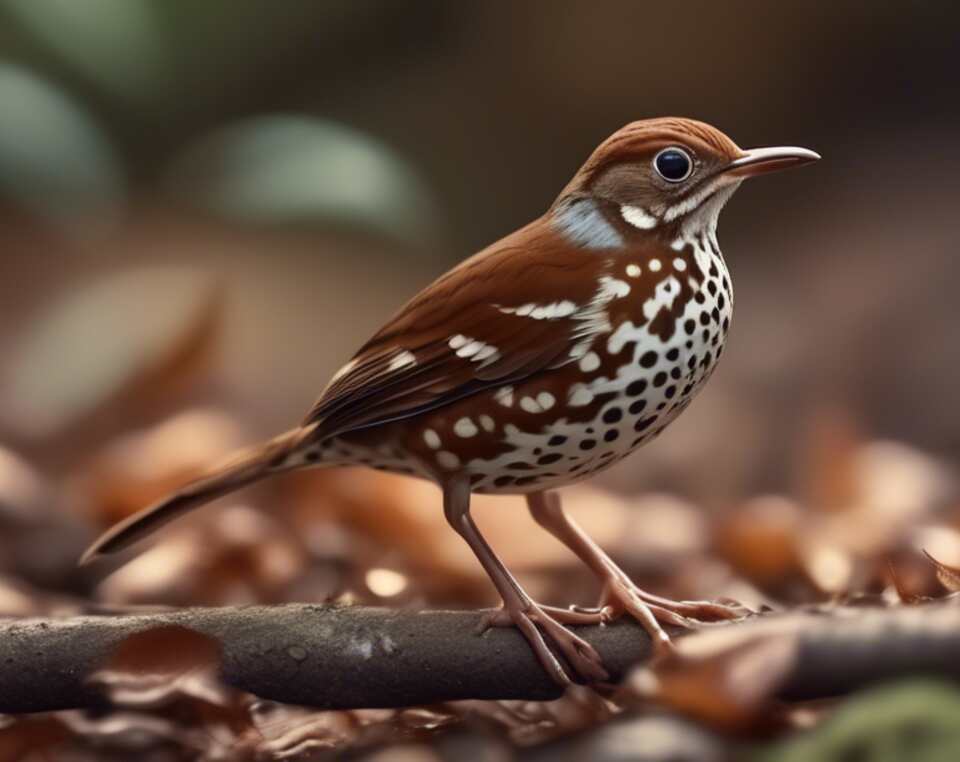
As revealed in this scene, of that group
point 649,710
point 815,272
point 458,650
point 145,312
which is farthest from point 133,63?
point 649,710

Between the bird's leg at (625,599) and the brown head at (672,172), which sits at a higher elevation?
the brown head at (672,172)

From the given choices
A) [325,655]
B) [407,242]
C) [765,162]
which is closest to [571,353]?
[765,162]

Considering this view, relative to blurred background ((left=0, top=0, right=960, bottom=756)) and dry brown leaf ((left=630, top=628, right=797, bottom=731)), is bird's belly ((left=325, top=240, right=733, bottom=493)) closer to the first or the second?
dry brown leaf ((left=630, top=628, right=797, bottom=731))

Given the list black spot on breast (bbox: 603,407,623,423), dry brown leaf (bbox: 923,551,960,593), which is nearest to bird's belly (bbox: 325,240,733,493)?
black spot on breast (bbox: 603,407,623,423)

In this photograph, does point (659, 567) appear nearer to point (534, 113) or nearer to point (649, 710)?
point (649, 710)

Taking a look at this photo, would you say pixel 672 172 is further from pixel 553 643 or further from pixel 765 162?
pixel 553 643

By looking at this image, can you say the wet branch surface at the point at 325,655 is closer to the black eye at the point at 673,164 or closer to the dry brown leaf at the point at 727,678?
the dry brown leaf at the point at 727,678

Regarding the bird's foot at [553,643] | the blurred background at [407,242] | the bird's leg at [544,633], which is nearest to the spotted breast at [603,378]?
the bird's leg at [544,633]
